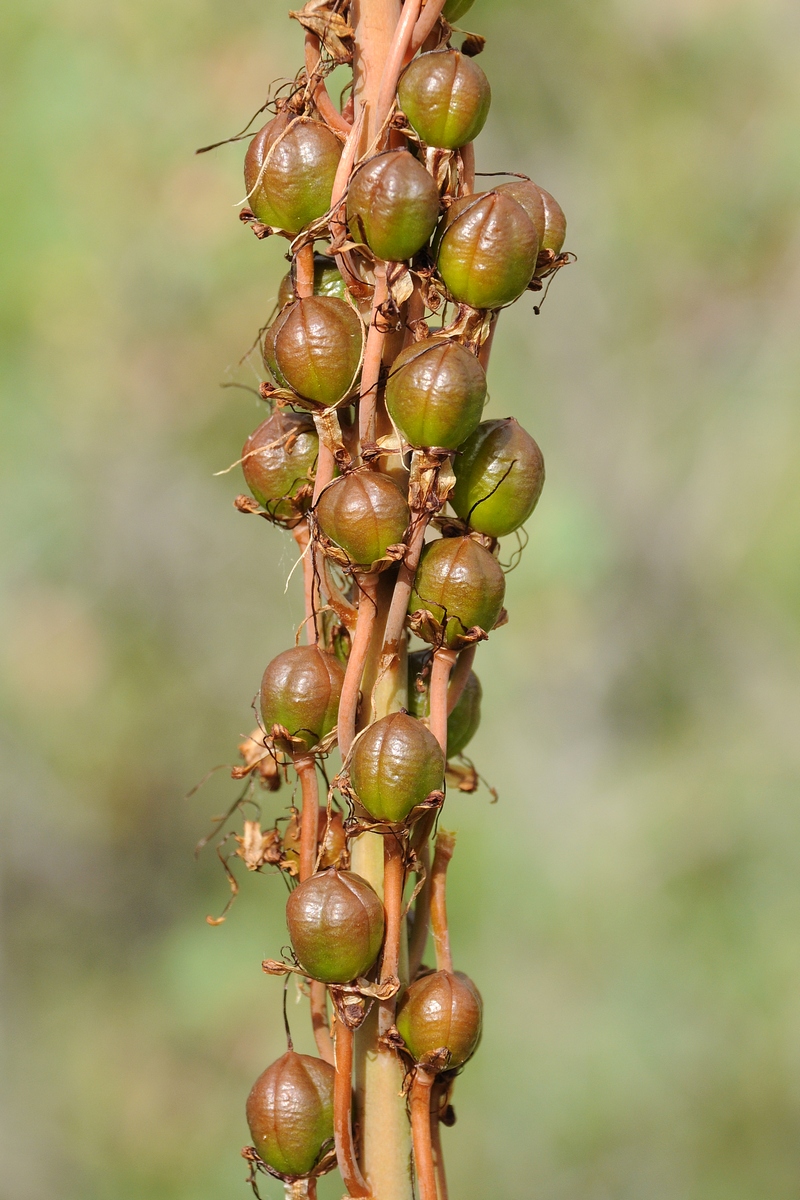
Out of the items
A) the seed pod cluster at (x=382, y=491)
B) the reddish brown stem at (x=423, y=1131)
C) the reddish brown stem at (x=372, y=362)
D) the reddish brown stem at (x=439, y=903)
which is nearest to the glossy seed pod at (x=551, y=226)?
the seed pod cluster at (x=382, y=491)

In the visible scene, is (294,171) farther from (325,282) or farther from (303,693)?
(303,693)

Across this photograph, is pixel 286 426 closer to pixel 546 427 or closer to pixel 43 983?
pixel 546 427

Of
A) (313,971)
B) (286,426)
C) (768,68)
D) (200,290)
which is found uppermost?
(768,68)

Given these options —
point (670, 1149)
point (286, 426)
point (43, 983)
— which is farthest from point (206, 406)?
point (286, 426)

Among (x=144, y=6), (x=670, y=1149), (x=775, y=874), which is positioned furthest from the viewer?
(x=144, y=6)

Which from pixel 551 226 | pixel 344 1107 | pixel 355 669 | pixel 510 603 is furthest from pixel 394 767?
pixel 510 603

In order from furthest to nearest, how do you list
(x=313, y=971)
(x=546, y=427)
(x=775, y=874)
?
(x=546, y=427)
(x=775, y=874)
(x=313, y=971)

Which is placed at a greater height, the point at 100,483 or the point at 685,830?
the point at 100,483
